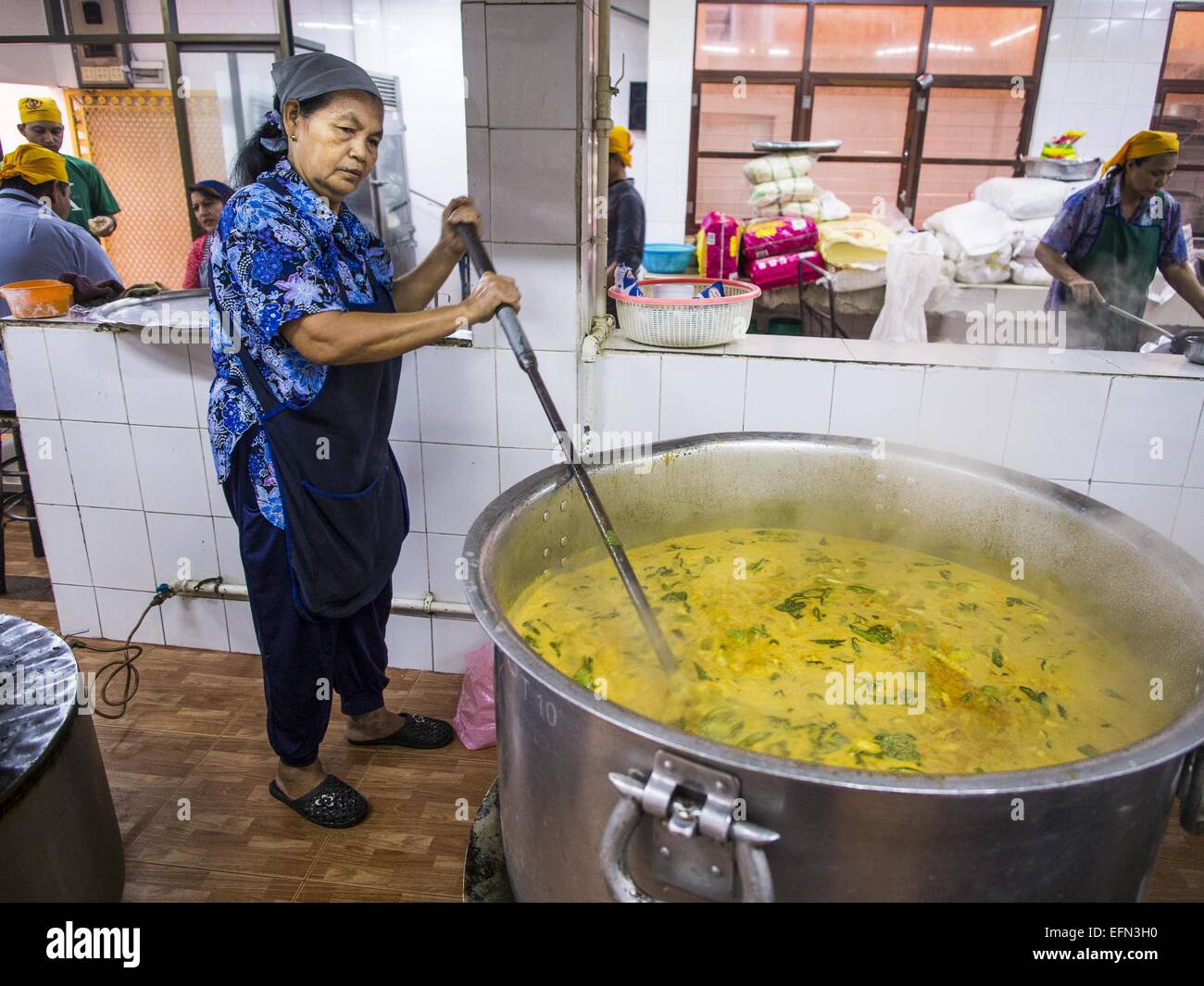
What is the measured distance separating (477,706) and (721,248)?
3.27 metres

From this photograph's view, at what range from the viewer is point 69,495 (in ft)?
9.80

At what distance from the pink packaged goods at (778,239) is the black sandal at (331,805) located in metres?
3.59

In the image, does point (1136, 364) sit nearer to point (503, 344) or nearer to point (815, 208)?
point (503, 344)

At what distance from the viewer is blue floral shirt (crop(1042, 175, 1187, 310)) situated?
3.51 m

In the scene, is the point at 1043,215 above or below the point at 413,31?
below

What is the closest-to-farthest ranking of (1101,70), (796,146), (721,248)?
1. (721,248)
2. (796,146)
3. (1101,70)

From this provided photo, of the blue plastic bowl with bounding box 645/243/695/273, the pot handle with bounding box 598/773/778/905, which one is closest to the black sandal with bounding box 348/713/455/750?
the pot handle with bounding box 598/773/778/905

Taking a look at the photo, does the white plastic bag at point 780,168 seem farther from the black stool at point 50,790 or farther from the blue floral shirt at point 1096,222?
the black stool at point 50,790

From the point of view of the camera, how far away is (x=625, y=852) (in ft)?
3.53

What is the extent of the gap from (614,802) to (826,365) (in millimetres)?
1755

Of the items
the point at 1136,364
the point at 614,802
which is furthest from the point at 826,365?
the point at 614,802

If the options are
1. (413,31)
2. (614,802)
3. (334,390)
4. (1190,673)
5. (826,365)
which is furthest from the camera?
(413,31)

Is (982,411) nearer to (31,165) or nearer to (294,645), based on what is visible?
(294,645)

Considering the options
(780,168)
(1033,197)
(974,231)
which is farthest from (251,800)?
(1033,197)
